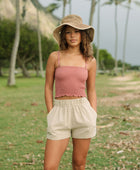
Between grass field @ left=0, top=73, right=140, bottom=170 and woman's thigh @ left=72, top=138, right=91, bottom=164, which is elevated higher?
woman's thigh @ left=72, top=138, right=91, bottom=164

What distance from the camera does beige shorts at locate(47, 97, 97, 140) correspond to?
9.38 ft

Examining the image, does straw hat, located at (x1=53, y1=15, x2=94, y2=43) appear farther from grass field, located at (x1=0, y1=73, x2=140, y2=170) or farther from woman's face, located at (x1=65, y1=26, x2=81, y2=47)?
grass field, located at (x1=0, y1=73, x2=140, y2=170)

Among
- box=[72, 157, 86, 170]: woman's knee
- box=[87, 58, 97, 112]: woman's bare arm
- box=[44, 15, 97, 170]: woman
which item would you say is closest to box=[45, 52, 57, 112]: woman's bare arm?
box=[44, 15, 97, 170]: woman

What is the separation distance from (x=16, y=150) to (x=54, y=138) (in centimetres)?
299

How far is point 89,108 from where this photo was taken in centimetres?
299

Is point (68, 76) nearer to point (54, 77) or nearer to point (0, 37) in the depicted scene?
point (54, 77)

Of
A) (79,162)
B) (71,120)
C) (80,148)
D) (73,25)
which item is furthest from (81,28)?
(79,162)

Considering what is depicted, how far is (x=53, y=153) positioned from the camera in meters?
2.78

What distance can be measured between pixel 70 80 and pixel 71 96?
0.19 metres

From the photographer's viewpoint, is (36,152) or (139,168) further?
(36,152)

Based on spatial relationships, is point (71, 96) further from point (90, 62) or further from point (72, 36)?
point (72, 36)

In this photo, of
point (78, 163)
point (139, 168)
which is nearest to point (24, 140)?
point (139, 168)

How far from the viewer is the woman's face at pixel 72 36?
3.11 metres

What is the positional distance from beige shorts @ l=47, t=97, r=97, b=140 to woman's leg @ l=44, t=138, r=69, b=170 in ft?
0.19
